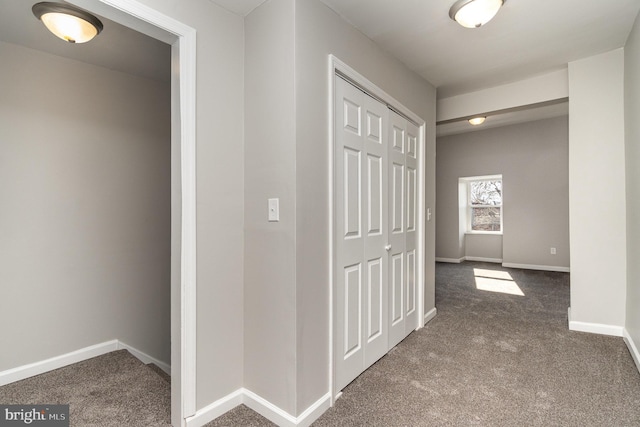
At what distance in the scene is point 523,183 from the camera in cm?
623

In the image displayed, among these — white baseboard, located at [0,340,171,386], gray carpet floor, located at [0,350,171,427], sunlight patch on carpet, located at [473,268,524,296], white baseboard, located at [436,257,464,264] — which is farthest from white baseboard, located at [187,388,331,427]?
white baseboard, located at [436,257,464,264]

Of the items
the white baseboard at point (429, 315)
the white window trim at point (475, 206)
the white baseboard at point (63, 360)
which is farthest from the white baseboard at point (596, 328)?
the white baseboard at point (63, 360)

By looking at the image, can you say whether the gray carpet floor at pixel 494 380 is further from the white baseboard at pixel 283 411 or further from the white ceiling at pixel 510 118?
the white ceiling at pixel 510 118

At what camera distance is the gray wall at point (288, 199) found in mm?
1700

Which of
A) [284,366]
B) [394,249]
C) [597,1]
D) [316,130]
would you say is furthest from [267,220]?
[597,1]

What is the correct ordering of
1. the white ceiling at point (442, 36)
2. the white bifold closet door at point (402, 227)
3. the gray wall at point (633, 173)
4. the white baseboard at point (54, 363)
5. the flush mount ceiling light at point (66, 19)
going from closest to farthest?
the flush mount ceiling light at point (66, 19) < the white ceiling at point (442, 36) < the white baseboard at point (54, 363) < the gray wall at point (633, 173) < the white bifold closet door at point (402, 227)

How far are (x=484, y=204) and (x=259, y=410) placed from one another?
22.3 ft

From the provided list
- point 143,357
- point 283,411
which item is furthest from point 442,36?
point 143,357

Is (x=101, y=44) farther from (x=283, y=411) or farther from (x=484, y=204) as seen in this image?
(x=484, y=204)

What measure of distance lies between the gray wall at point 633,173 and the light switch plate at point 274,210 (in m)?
2.61

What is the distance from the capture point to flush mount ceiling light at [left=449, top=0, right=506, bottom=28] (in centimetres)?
191

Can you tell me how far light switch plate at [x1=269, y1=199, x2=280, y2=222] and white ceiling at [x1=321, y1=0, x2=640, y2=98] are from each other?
1.28 m

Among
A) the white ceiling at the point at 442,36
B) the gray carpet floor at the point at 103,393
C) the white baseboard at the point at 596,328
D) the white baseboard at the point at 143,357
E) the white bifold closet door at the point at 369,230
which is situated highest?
the white ceiling at the point at 442,36

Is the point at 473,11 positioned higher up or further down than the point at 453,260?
higher up
